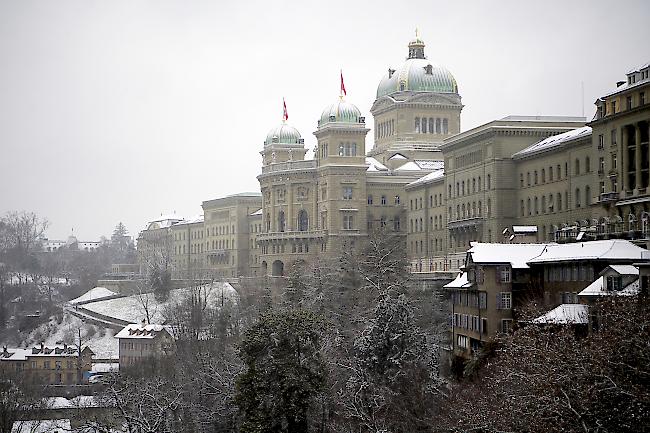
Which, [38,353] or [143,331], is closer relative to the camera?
[38,353]

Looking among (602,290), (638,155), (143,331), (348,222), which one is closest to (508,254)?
(638,155)

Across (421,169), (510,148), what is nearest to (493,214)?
(510,148)

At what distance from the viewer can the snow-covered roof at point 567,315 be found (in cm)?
6481

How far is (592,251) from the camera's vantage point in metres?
72.4

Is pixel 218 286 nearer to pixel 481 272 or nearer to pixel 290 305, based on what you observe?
pixel 290 305

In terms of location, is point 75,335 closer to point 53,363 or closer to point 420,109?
point 53,363

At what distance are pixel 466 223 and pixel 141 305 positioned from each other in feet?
217

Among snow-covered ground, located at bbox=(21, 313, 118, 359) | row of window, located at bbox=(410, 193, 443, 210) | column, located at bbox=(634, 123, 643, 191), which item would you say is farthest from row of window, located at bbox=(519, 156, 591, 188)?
snow-covered ground, located at bbox=(21, 313, 118, 359)

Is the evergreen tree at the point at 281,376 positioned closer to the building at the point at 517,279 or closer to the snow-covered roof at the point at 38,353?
the building at the point at 517,279

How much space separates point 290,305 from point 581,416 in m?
65.1

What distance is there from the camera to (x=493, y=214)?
12138cm

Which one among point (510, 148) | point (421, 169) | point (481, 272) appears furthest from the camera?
point (421, 169)

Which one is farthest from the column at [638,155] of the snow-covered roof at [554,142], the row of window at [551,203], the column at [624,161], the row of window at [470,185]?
the row of window at [470,185]

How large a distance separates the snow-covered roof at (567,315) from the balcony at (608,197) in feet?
70.9
